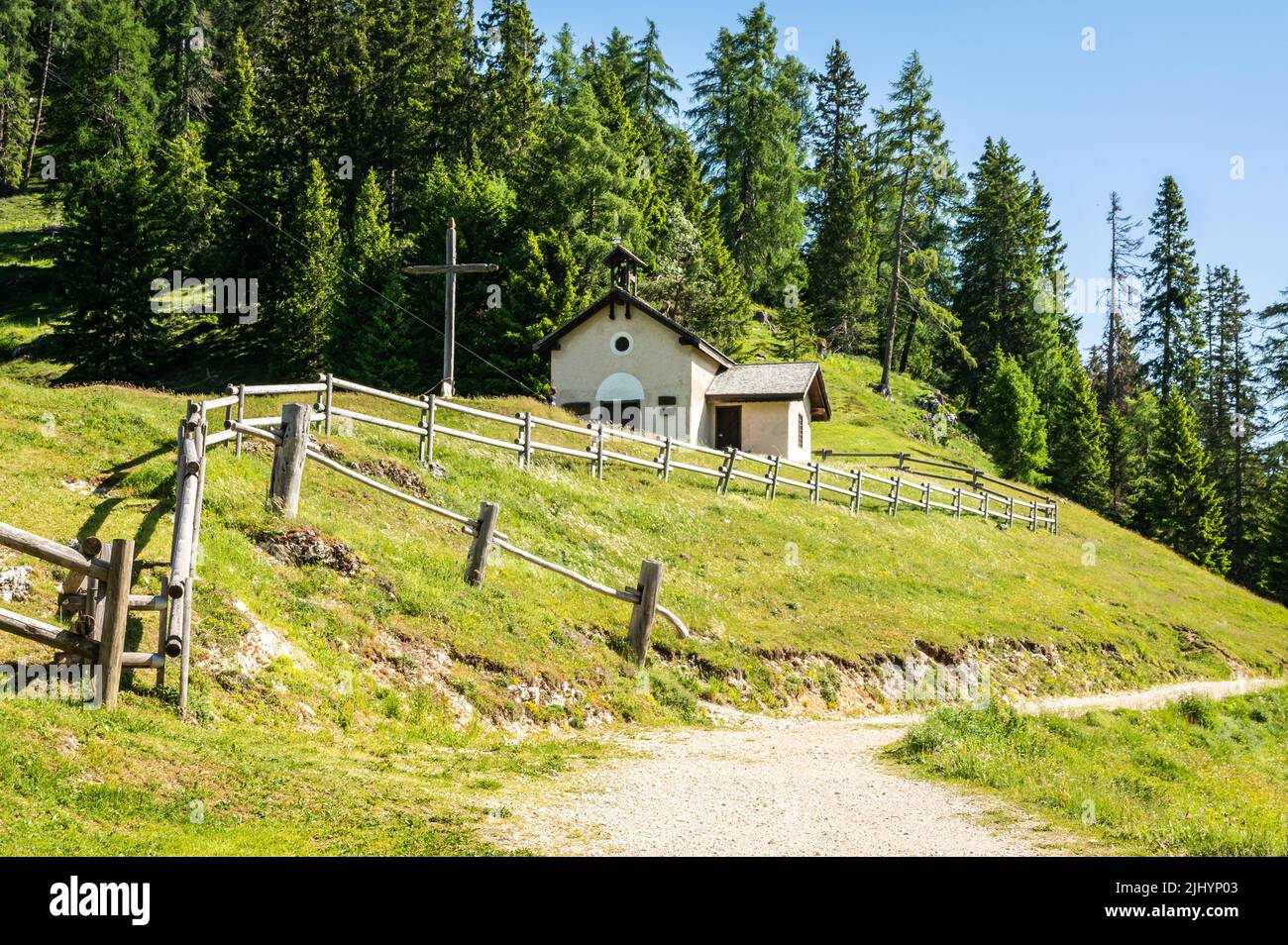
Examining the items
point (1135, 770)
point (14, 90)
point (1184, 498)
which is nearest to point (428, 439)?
point (1135, 770)

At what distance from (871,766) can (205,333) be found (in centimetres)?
6016

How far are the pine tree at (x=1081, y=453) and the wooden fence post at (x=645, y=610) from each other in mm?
61356

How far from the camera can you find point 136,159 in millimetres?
55812

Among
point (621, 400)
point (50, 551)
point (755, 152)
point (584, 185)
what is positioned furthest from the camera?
point (755, 152)

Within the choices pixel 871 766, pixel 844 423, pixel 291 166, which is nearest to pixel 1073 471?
pixel 844 423

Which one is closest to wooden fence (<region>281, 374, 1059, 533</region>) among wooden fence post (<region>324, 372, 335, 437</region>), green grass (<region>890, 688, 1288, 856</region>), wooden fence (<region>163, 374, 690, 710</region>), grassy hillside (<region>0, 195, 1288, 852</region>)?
wooden fence post (<region>324, 372, 335, 437</region>)

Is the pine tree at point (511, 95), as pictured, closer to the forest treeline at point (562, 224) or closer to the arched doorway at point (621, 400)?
the forest treeline at point (562, 224)

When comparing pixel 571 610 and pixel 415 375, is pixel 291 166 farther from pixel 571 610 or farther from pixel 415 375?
pixel 571 610

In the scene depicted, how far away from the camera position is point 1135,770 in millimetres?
14586

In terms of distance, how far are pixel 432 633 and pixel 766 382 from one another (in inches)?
1155

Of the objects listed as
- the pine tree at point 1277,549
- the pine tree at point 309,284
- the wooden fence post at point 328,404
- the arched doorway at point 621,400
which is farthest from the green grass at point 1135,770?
the pine tree at point 309,284

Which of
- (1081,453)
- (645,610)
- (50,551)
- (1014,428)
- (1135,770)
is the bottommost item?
(1135,770)

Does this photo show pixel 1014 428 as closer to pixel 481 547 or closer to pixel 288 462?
pixel 481 547

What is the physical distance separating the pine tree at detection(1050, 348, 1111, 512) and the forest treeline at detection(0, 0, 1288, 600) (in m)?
0.25
